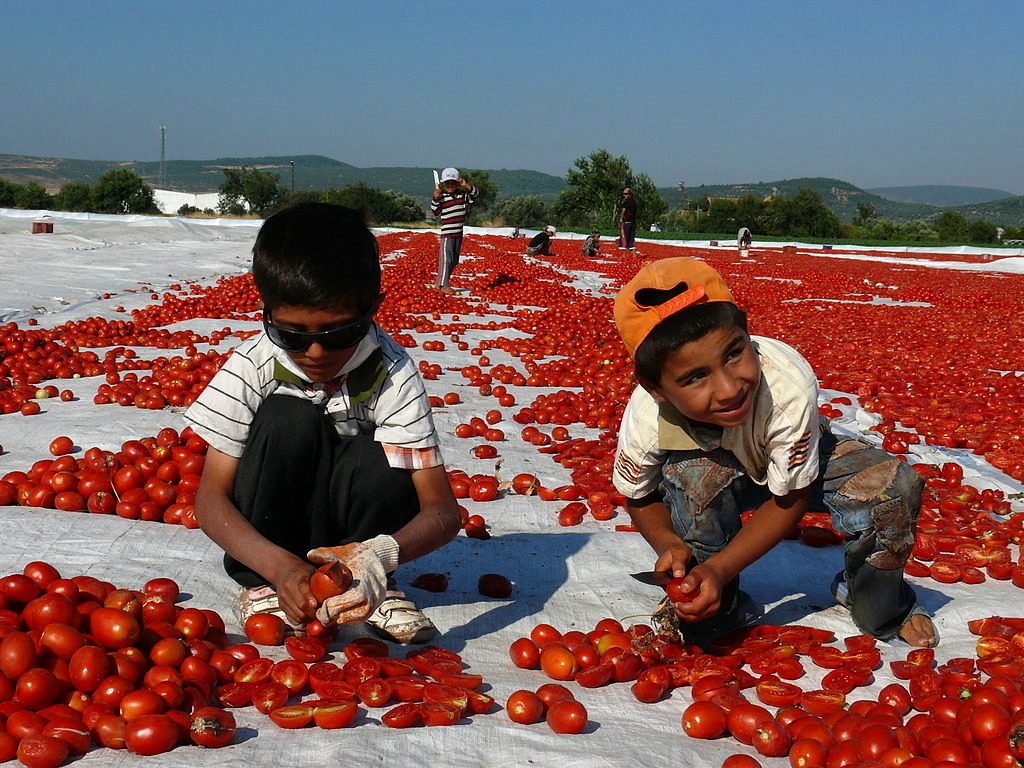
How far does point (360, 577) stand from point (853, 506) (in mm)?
1492

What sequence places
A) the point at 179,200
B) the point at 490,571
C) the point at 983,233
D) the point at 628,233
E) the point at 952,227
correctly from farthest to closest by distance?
the point at 179,200 → the point at 952,227 → the point at 983,233 → the point at 628,233 → the point at 490,571

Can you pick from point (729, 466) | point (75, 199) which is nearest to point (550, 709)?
point (729, 466)

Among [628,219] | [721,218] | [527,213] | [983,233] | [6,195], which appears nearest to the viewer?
[628,219]

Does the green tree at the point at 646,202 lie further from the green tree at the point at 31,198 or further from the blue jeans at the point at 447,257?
the blue jeans at the point at 447,257

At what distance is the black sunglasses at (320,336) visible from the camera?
2227 mm

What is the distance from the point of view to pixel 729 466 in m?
2.50

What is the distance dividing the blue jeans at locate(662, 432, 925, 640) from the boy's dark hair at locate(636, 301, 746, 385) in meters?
0.45

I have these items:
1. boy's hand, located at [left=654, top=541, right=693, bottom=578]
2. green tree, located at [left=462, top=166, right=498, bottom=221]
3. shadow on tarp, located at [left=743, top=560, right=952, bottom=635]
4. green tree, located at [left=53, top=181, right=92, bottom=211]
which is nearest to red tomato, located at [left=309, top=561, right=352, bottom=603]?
boy's hand, located at [left=654, top=541, right=693, bottom=578]

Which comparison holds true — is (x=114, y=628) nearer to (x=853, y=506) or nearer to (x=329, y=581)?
(x=329, y=581)

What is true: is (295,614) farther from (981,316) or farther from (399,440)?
(981,316)

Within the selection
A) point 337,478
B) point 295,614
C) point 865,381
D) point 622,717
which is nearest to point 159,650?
point 295,614

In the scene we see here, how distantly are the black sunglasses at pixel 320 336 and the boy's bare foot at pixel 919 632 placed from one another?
1.91 metres

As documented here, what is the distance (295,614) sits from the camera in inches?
81.6

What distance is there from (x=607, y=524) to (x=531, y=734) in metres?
1.76
